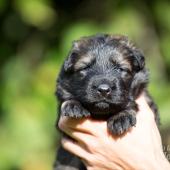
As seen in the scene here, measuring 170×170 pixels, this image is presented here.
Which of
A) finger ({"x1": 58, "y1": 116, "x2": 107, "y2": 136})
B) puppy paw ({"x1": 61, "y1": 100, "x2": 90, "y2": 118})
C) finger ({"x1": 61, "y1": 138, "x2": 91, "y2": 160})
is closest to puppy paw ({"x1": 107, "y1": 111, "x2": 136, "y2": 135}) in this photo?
finger ({"x1": 58, "y1": 116, "x2": 107, "y2": 136})

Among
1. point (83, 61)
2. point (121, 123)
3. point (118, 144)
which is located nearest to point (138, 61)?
point (83, 61)

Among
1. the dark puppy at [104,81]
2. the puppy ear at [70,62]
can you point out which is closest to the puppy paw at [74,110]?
the dark puppy at [104,81]

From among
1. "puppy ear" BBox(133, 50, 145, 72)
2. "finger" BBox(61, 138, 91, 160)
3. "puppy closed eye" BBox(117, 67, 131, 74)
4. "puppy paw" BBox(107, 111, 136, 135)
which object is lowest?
"finger" BBox(61, 138, 91, 160)

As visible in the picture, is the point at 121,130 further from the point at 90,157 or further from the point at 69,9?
the point at 69,9

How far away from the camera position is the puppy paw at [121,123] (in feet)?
19.1

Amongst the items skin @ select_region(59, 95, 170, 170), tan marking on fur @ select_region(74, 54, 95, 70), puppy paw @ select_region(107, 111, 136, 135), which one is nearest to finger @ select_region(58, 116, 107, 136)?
skin @ select_region(59, 95, 170, 170)

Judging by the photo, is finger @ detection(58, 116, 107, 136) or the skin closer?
the skin

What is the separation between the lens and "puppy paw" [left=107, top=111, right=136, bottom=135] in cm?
581

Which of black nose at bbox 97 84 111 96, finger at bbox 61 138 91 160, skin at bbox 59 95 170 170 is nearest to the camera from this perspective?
black nose at bbox 97 84 111 96

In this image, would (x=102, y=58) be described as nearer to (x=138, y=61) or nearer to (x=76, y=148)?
(x=138, y=61)

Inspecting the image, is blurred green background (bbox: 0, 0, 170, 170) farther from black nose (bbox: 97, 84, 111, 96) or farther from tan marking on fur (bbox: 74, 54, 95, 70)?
black nose (bbox: 97, 84, 111, 96)

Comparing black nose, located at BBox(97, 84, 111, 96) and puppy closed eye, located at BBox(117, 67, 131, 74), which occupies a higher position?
puppy closed eye, located at BBox(117, 67, 131, 74)

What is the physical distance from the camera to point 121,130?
5.82m

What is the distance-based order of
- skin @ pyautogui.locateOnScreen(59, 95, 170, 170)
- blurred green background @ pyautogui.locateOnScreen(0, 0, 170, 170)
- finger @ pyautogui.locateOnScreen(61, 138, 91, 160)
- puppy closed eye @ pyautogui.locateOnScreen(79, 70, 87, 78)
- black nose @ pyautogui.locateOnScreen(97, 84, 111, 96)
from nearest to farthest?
1. black nose @ pyautogui.locateOnScreen(97, 84, 111, 96)
2. skin @ pyautogui.locateOnScreen(59, 95, 170, 170)
3. puppy closed eye @ pyautogui.locateOnScreen(79, 70, 87, 78)
4. finger @ pyautogui.locateOnScreen(61, 138, 91, 160)
5. blurred green background @ pyautogui.locateOnScreen(0, 0, 170, 170)
